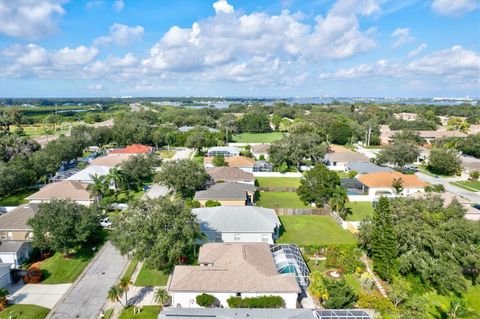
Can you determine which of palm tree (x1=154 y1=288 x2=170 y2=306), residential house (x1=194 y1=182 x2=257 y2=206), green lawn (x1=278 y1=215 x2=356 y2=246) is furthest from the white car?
green lawn (x1=278 y1=215 x2=356 y2=246)

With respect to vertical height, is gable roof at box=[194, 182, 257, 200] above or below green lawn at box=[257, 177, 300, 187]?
above

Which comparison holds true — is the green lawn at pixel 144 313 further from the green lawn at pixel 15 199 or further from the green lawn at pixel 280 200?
the green lawn at pixel 15 199

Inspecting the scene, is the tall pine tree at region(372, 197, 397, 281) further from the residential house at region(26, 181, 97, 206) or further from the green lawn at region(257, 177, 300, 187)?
the residential house at region(26, 181, 97, 206)

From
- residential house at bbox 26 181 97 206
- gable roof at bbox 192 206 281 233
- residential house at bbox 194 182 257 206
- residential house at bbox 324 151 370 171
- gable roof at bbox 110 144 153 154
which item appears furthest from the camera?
gable roof at bbox 110 144 153 154

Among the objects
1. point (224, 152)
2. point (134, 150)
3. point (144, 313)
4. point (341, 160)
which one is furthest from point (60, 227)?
point (341, 160)

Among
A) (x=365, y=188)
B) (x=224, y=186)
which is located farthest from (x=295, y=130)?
(x=224, y=186)

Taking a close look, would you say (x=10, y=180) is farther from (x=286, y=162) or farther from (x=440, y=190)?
(x=440, y=190)
